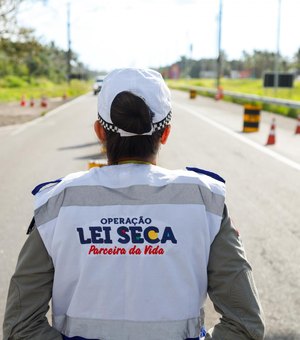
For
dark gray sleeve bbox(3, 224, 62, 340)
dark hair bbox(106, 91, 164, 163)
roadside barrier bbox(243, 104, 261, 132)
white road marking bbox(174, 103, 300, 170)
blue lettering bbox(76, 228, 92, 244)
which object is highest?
dark hair bbox(106, 91, 164, 163)

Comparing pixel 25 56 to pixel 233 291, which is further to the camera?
pixel 25 56

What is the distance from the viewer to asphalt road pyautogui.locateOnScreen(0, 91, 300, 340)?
15.2 ft

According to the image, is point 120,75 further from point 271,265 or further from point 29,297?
point 271,265

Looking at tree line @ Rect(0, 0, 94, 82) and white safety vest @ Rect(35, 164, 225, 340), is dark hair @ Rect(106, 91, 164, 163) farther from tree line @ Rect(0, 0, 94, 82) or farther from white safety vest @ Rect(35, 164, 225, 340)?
tree line @ Rect(0, 0, 94, 82)

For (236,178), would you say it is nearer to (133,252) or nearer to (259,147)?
(259,147)

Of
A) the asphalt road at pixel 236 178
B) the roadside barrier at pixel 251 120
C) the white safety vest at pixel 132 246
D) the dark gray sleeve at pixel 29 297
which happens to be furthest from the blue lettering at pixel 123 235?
the roadside barrier at pixel 251 120

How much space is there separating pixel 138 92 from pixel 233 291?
25.6 inches

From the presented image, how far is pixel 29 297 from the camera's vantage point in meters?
1.73

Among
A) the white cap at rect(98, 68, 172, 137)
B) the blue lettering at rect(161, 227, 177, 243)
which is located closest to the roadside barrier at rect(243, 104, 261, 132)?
the white cap at rect(98, 68, 172, 137)

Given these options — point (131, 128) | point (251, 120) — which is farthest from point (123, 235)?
point (251, 120)

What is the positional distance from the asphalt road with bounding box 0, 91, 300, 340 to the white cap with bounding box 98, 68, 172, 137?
7.91 feet

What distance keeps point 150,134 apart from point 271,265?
11.7ft

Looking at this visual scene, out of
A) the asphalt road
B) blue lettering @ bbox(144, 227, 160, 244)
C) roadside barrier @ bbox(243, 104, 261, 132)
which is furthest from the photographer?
roadside barrier @ bbox(243, 104, 261, 132)

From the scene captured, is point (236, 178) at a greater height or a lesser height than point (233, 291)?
lesser
